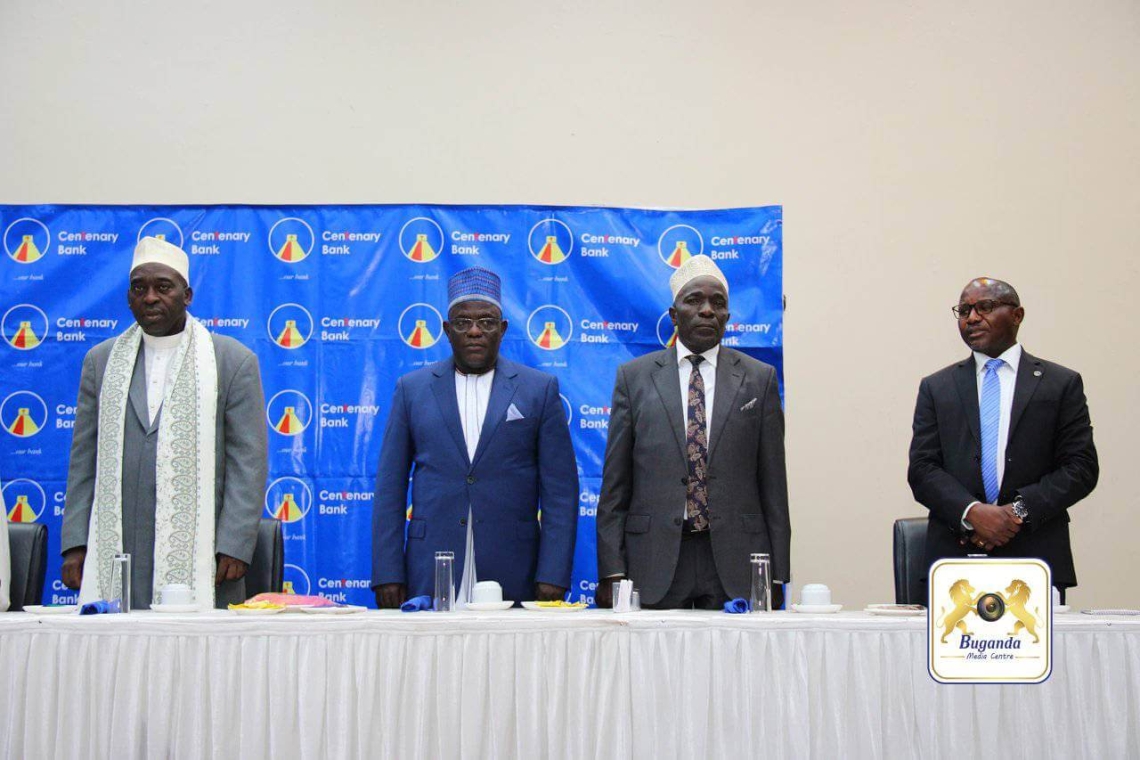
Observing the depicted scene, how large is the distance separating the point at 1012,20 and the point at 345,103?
286 cm

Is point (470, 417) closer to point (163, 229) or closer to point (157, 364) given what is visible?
point (157, 364)

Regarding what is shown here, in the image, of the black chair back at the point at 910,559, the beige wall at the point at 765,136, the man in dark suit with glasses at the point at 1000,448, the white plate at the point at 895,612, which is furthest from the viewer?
the beige wall at the point at 765,136

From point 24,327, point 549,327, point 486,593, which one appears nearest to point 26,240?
point 24,327

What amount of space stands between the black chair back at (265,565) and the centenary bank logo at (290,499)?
39.6 inches

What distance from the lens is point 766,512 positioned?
11.7 ft

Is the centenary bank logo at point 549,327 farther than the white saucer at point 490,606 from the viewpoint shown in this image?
Yes

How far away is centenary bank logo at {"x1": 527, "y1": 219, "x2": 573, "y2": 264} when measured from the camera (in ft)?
16.0

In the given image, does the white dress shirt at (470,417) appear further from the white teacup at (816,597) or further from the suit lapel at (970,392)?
the suit lapel at (970,392)

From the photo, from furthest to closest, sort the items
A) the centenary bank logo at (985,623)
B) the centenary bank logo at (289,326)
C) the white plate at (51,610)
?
the centenary bank logo at (289,326) < the white plate at (51,610) < the centenary bank logo at (985,623)

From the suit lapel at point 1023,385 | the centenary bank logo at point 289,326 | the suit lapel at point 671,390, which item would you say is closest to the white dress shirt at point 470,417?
the suit lapel at point 671,390

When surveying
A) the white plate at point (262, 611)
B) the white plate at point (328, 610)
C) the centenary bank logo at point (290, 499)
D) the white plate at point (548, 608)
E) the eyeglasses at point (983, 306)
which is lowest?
the white plate at point (548, 608)

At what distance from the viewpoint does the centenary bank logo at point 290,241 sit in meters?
4.86

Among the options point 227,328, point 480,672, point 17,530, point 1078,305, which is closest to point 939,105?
point 1078,305

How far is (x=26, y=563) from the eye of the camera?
3600 millimetres
